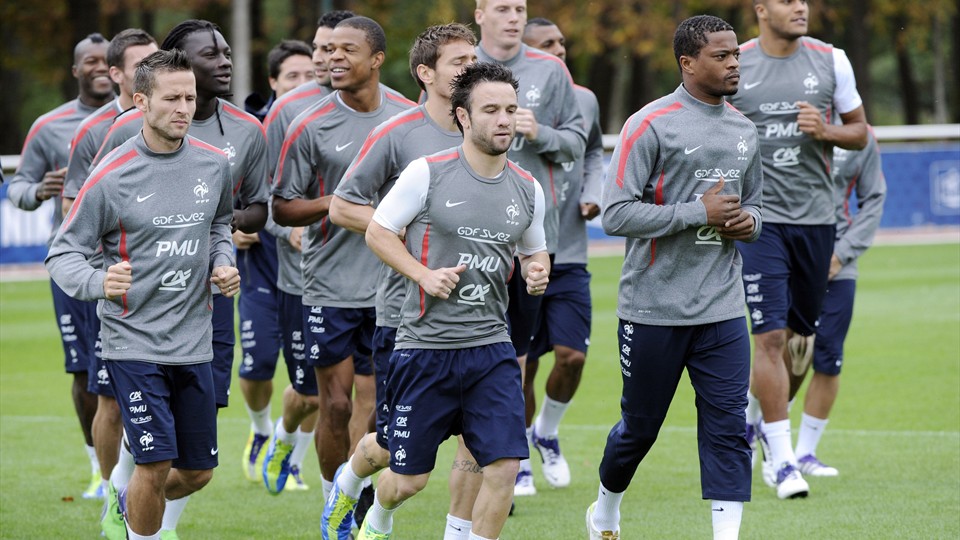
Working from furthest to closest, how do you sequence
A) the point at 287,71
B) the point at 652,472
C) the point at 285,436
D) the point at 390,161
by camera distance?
1. the point at 287,71
2. the point at 652,472
3. the point at 285,436
4. the point at 390,161

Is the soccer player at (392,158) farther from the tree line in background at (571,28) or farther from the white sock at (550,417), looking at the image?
the tree line in background at (571,28)

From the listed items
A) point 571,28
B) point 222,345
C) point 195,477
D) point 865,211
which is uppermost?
point 865,211

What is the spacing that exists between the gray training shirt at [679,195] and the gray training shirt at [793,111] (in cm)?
205

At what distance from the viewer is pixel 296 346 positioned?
29.2 ft

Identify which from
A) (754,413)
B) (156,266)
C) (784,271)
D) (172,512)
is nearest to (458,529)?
(172,512)

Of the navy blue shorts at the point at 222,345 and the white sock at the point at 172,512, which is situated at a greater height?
the navy blue shorts at the point at 222,345

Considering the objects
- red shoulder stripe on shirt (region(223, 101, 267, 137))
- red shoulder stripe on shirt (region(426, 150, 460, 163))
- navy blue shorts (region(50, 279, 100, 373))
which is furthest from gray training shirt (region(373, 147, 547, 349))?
navy blue shorts (region(50, 279, 100, 373))

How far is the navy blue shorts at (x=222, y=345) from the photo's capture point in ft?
25.9

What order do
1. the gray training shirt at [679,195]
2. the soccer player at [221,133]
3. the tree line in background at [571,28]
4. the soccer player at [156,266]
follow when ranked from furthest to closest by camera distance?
the tree line in background at [571,28] → the soccer player at [221,133] → the gray training shirt at [679,195] → the soccer player at [156,266]

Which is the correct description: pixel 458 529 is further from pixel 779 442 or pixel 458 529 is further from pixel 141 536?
pixel 779 442

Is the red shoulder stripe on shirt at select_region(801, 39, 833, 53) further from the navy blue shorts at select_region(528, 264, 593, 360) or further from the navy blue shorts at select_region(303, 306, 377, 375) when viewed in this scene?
the navy blue shorts at select_region(303, 306, 377, 375)

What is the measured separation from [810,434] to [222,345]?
4006 mm

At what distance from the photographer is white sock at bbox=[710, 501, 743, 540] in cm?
664

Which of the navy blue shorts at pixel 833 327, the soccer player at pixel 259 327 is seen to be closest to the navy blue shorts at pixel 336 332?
the soccer player at pixel 259 327
